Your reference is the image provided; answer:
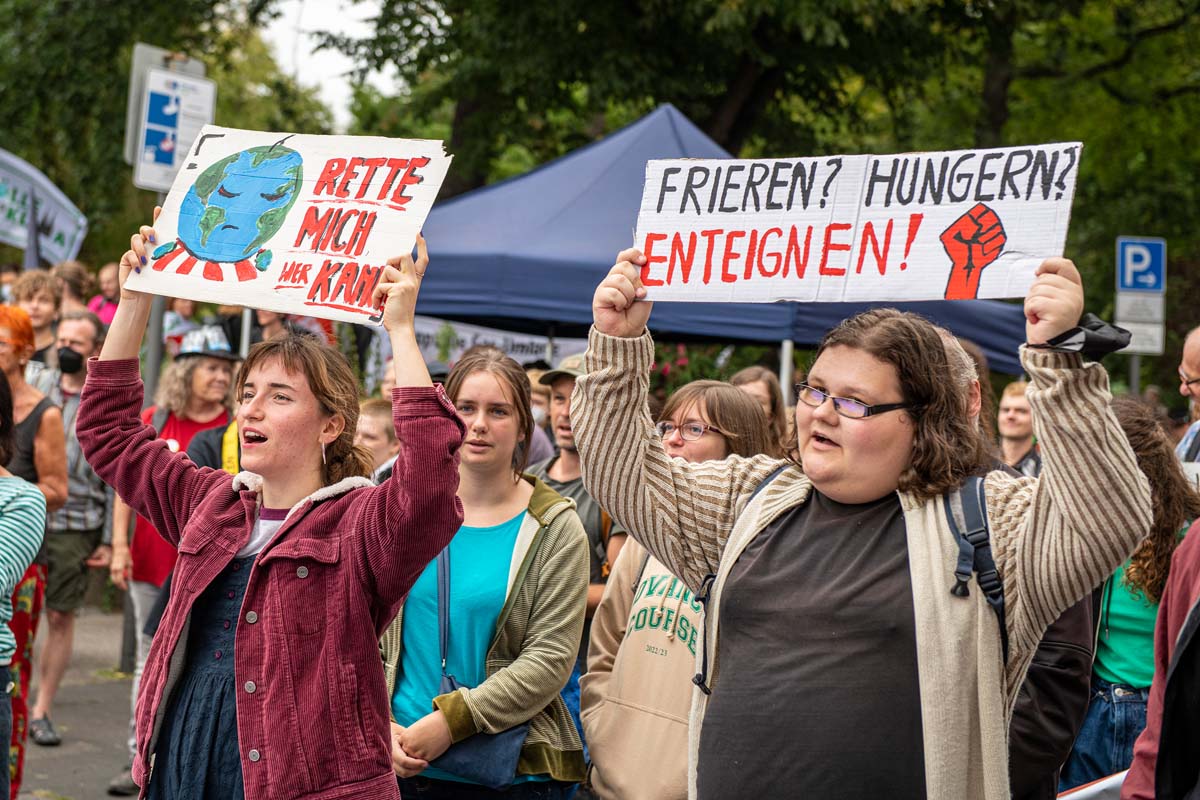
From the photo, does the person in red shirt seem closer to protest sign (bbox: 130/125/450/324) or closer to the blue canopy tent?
the blue canopy tent

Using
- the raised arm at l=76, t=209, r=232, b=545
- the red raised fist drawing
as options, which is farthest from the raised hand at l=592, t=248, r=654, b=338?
the raised arm at l=76, t=209, r=232, b=545

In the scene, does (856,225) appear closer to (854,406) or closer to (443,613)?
(854,406)

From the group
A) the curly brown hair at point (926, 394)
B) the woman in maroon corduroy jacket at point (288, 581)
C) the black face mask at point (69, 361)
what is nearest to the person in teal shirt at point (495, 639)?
the woman in maroon corduroy jacket at point (288, 581)

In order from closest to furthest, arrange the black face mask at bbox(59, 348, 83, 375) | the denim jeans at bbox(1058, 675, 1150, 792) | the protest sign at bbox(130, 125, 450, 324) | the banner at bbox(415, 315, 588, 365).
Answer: the protest sign at bbox(130, 125, 450, 324) < the denim jeans at bbox(1058, 675, 1150, 792) < the black face mask at bbox(59, 348, 83, 375) < the banner at bbox(415, 315, 588, 365)

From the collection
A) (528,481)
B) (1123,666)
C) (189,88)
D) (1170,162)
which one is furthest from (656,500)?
(1170,162)

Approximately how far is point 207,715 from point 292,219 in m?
1.18

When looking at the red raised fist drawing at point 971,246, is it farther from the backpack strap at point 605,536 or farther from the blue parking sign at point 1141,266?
the blue parking sign at point 1141,266

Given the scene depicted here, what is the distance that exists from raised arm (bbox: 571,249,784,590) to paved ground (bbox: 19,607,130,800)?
431 centimetres

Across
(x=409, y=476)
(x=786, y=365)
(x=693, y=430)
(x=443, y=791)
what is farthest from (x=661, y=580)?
(x=786, y=365)

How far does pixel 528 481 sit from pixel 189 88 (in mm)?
4983

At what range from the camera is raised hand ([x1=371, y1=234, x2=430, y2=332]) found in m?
3.04

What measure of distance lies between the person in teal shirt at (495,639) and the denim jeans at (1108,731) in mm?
1579

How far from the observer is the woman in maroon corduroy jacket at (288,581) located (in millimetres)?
3006

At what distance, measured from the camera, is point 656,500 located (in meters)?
2.95
